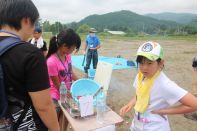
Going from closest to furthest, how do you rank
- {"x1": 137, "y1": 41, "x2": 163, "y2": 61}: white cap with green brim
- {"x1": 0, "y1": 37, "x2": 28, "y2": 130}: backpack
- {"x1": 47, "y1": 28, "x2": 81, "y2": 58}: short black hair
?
1. {"x1": 0, "y1": 37, "x2": 28, "y2": 130}: backpack
2. {"x1": 137, "y1": 41, "x2": 163, "y2": 61}: white cap with green brim
3. {"x1": 47, "y1": 28, "x2": 81, "y2": 58}: short black hair

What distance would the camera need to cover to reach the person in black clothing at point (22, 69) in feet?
4.01

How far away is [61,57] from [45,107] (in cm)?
118

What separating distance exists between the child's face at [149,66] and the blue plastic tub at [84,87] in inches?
31.2

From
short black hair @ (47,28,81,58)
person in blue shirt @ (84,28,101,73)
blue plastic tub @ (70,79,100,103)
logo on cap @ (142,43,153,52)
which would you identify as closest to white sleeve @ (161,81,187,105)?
logo on cap @ (142,43,153,52)

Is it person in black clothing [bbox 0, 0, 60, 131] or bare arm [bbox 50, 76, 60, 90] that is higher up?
person in black clothing [bbox 0, 0, 60, 131]

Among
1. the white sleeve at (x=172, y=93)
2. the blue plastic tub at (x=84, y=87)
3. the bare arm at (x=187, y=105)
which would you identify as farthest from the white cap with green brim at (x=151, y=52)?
the blue plastic tub at (x=84, y=87)

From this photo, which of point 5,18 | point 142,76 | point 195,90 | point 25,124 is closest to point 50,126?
point 25,124

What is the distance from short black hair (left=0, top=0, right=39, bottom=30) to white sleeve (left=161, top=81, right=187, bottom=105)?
38.7 inches

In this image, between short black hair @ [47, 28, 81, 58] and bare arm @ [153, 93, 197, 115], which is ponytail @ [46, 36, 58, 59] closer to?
short black hair @ [47, 28, 81, 58]

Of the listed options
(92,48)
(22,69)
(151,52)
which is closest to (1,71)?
(22,69)

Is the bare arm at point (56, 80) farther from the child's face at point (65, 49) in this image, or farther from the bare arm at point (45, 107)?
the bare arm at point (45, 107)

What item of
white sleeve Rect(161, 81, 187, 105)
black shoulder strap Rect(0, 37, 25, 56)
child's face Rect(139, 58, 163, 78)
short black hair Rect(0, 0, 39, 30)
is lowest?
white sleeve Rect(161, 81, 187, 105)

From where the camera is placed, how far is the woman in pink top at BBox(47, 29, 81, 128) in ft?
7.71

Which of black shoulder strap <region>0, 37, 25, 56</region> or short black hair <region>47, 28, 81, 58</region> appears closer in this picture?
black shoulder strap <region>0, 37, 25, 56</region>
